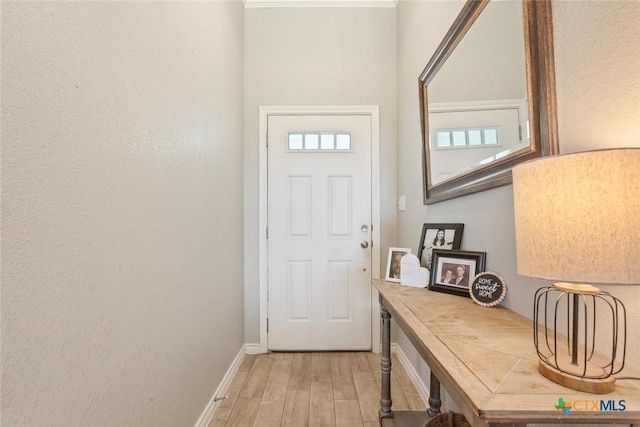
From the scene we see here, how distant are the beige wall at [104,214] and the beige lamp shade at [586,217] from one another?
1.09 m

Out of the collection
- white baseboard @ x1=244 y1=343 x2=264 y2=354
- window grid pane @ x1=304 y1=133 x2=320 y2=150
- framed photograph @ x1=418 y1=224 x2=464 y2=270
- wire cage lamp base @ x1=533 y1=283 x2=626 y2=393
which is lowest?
white baseboard @ x1=244 y1=343 x2=264 y2=354

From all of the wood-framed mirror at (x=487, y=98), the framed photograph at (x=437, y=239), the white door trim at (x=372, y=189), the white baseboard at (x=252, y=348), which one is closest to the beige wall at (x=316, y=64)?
the white door trim at (x=372, y=189)

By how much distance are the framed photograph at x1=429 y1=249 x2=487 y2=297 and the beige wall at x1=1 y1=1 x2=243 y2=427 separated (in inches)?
47.4

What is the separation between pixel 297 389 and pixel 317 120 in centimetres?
206

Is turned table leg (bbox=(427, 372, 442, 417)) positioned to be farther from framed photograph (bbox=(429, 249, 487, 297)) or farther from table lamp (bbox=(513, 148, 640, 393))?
table lamp (bbox=(513, 148, 640, 393))

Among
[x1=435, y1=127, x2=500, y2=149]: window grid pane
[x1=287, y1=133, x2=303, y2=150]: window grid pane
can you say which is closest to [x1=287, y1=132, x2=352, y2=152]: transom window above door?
[x1=287, y1=133, x2=303, y2=150]: window grid pane

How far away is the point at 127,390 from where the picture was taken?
1021 millimetres

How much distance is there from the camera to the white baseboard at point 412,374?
1.91 metres

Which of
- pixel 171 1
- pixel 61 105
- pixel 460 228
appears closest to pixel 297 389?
pixel 460 228

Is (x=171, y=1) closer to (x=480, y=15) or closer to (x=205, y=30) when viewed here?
(x=205, y=30)

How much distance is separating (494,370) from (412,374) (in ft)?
5.47

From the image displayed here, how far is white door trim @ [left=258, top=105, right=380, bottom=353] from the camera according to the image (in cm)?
262

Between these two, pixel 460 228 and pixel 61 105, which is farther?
pixel 460 228

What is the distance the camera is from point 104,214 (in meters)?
0.91
